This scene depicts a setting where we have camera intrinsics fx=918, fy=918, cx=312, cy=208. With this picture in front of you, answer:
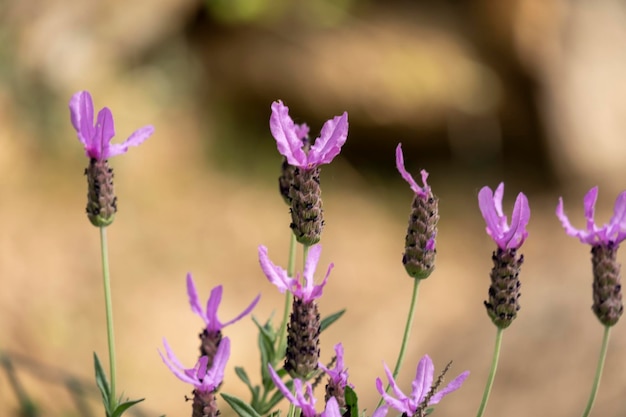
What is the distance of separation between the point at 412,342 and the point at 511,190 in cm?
147

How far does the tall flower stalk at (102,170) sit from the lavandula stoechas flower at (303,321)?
0.64ft

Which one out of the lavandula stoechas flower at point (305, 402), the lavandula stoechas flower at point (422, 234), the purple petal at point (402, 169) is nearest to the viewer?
the lavandula stoechas flower at point (305, 402)

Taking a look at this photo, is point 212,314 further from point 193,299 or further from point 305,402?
point 305,402

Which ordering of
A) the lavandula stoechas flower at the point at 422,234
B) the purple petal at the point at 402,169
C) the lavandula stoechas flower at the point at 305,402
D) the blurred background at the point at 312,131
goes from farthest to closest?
1. the blurred background at the point at 312,131
2. the lavandula stoechas flower at the point at 422,234
3. the purple petal at the point at 402,169
4. the lavandula stoechas flower at the point at 305,402

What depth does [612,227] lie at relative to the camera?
3.54 feet

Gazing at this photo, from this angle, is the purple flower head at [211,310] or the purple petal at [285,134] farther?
the purple flower head at [211,310]

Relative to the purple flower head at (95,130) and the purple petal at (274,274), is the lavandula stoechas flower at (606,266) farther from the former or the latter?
the purple flower head at (95,130)

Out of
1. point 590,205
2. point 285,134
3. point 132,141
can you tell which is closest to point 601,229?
point 590,205

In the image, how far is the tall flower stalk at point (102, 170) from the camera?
1.00 m

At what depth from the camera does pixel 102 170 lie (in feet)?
3.49

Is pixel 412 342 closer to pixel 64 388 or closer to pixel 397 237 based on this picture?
pixel 397 237

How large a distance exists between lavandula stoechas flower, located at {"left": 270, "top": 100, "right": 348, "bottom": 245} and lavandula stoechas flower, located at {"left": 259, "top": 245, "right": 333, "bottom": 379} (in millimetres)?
43

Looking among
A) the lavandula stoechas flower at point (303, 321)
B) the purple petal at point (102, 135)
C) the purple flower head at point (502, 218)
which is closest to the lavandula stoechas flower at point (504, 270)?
the purple flower head at point (502, 218)

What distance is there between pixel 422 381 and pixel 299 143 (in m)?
0.27
